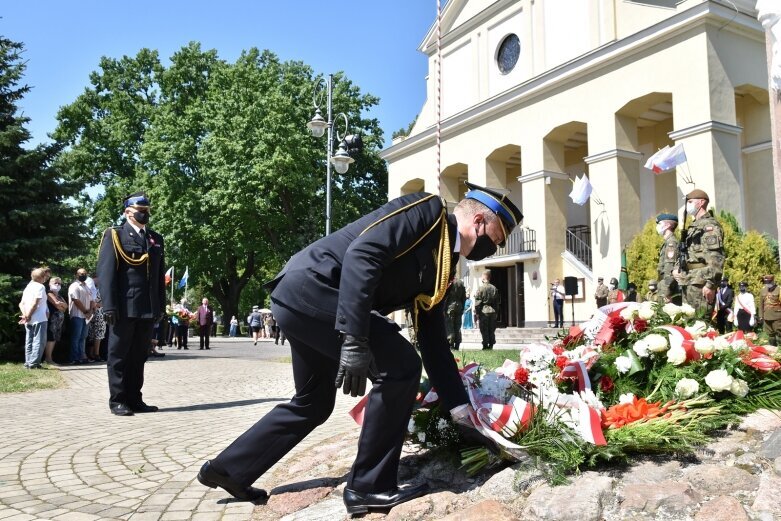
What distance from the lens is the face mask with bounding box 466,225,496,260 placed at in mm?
3322

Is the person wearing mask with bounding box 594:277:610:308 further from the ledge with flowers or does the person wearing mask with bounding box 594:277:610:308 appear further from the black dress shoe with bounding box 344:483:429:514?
the black dress shoe with bounding box 344:483:429:514

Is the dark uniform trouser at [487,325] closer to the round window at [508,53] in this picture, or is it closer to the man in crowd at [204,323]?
the man in crowd at [204,323]

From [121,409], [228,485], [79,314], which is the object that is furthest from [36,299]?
[228,485]

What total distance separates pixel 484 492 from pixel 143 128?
42509 millimetres

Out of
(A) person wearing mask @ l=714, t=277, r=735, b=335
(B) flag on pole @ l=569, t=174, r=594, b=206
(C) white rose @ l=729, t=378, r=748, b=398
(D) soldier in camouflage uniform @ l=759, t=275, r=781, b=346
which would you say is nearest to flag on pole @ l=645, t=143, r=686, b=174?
(B) flag on pole @ l=569, t=174, r=594, b=206

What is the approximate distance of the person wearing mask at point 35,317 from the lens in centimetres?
1151

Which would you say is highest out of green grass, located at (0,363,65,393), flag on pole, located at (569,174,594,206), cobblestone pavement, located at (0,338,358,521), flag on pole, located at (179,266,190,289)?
flag on pole, located at (569,174,594,206)

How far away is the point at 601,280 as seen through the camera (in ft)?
70.4

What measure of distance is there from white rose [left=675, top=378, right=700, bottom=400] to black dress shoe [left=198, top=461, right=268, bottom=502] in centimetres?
238

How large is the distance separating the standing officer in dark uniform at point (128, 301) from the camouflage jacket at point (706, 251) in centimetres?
657

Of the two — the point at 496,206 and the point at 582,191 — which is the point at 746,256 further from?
the point at 496,206

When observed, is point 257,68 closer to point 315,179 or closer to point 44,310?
point 315,179

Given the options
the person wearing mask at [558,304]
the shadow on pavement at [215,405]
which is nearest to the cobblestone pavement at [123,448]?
the shadow on pavement at [215,405]

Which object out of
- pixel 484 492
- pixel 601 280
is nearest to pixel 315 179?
pixel 601 280
